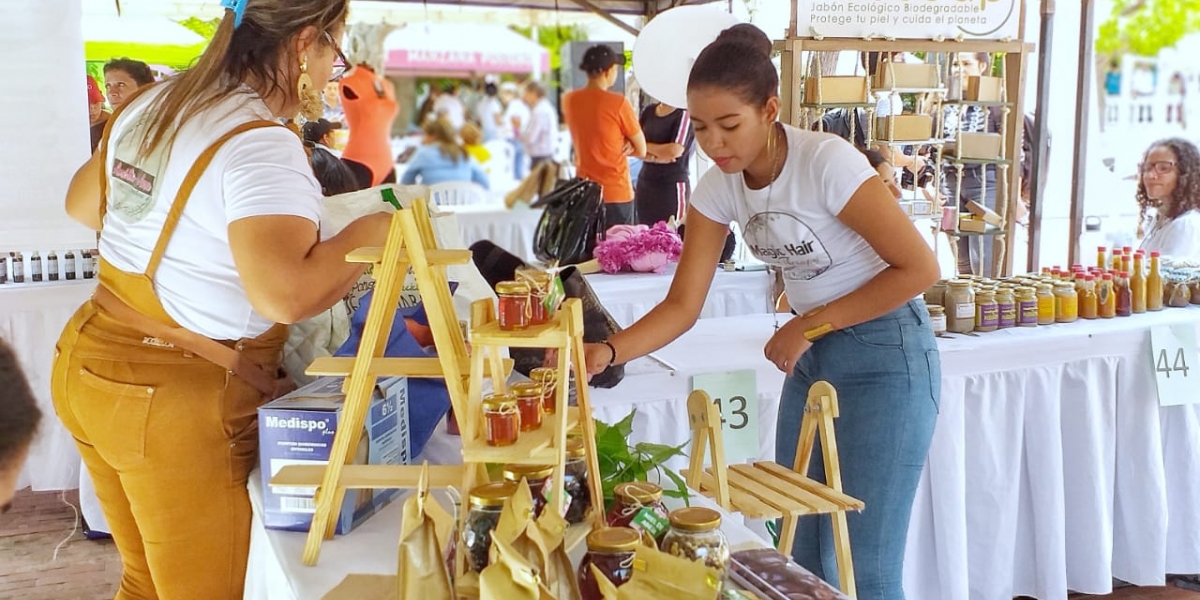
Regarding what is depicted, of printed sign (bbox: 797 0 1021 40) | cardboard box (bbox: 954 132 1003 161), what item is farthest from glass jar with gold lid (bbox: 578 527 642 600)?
cardboard box (bbox: 954 132 1003 161)

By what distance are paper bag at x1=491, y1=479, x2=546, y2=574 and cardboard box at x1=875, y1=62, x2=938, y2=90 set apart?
2.62 m

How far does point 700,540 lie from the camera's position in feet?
3.52

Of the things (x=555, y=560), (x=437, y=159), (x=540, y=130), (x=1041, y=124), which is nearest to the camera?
(x=555, y=560)

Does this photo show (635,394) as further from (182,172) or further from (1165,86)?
(1165,86)

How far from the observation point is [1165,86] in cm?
1257

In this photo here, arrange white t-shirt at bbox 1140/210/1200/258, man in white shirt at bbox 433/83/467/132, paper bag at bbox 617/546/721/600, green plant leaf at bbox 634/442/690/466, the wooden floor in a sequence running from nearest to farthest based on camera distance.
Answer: paper bag at bbox 617/546/721/600 < green plant leaf at bbox 634/442/690/466 < the wooden floor < white t-shirt at bbox 1140/210/1200/258 < man in white shirt at bbox 433/83/467/132

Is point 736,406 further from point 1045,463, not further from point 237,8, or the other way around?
point 237,8

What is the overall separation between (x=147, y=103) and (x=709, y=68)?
2.92 ft

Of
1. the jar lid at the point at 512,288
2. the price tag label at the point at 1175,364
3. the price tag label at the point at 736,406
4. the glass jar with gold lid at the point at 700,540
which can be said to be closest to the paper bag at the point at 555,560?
the glass jar with gold lid at the point at 700,540

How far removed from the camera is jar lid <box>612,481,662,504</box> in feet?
4.08

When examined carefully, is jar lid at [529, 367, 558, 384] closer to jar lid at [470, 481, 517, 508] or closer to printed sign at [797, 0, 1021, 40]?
jar lid at [470, 481, 517, 508]

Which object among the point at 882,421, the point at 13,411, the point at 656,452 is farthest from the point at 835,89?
the point at 13,411

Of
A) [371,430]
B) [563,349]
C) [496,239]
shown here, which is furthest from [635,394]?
[496,239]

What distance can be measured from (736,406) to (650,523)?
4.29 ft
